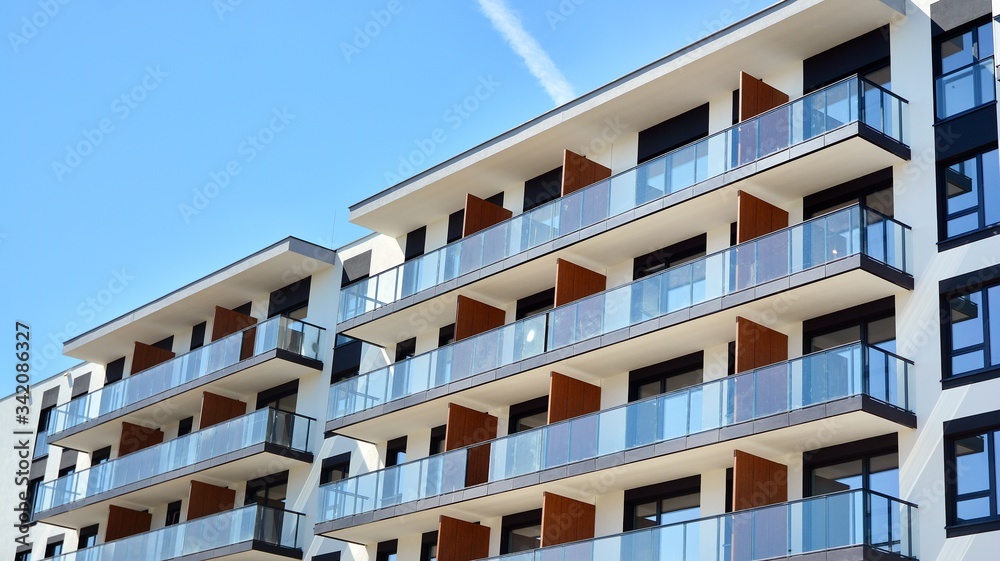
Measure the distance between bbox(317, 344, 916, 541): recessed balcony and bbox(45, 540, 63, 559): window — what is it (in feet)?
56.7

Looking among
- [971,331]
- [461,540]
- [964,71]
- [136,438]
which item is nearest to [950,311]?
[971,331]

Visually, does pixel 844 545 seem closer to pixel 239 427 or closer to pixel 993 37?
pixel 993 37

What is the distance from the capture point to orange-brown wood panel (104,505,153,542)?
44.0 m

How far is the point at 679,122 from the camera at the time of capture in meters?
31.5

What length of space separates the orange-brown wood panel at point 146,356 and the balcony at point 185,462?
12.0ft

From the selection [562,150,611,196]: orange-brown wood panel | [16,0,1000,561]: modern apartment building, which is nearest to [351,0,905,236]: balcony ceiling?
[16,0,1000,561]: modern apartment building

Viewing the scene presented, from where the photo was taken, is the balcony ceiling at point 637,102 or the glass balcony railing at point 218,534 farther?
the glass balcony railing at point 218,534

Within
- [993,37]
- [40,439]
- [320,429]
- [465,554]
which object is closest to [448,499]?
[465,554]

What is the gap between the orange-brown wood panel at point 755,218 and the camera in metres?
27.7

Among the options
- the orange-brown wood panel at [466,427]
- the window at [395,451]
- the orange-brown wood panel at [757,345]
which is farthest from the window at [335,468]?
the orange-brown wood panel at [757,345]

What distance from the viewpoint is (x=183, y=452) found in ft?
134

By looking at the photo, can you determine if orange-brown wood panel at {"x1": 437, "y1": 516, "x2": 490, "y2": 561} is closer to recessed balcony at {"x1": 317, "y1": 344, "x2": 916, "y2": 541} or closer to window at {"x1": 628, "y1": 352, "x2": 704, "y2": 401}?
recessed balcony at {"x1": 317, "y1": 344, "x2": 916, "y2": 541}

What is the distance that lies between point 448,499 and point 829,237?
11152 millimetres

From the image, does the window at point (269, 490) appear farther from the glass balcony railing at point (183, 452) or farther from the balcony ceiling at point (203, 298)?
the balcony ceiling at point (203, 298)
